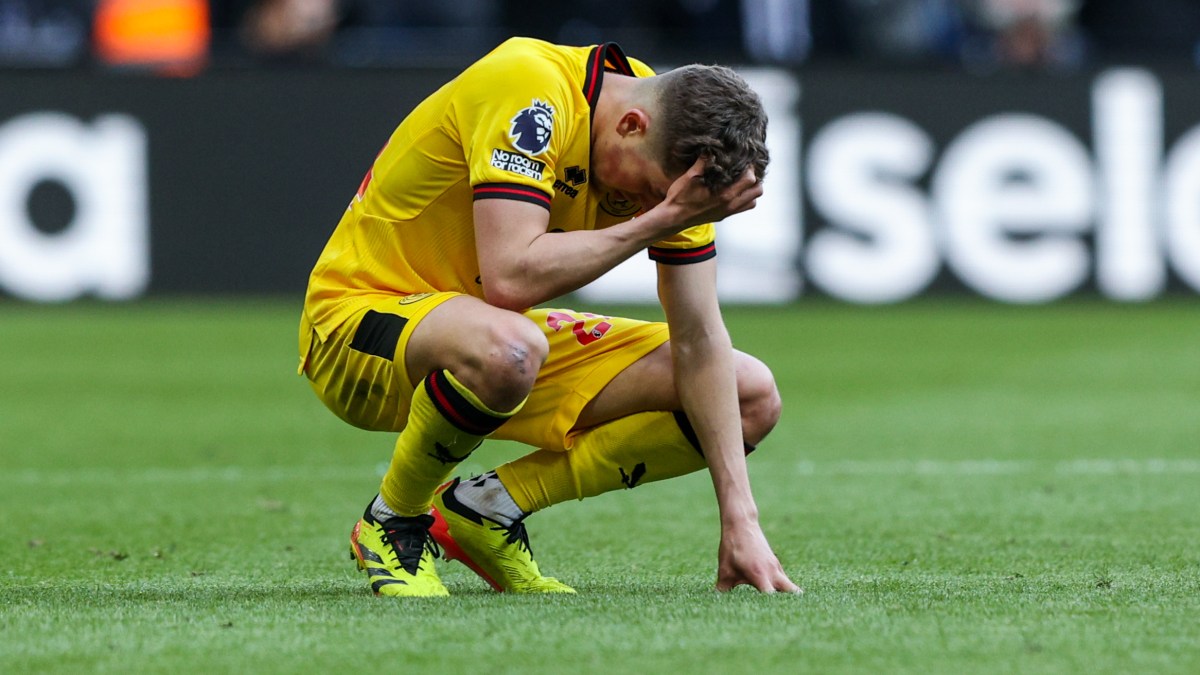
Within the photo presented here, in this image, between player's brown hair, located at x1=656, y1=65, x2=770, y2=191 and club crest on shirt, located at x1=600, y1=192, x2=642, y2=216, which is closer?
player's brown hair, located at x1=656, y1=65, x2=770, y2=191

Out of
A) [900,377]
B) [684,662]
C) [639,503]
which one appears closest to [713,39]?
[900,377]

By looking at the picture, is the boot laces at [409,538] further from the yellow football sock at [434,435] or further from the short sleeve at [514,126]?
the short sleeve at [514,126]

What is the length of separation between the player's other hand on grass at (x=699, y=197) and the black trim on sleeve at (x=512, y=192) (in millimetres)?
247

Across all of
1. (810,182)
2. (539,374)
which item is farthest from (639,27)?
(539,374)

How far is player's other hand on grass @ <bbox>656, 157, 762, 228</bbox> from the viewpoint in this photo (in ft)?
11.1

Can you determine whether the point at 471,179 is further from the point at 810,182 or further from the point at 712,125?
the point at 810,182

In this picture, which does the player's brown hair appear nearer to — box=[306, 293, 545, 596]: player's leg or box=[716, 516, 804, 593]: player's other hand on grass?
box=[306, 293, 545, 596]: player's leg

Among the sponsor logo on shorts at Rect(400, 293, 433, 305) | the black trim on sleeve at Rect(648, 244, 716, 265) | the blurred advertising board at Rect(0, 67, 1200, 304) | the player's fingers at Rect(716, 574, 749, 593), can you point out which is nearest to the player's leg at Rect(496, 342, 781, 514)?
the black trim on sleeve at Rect(648, 244, 716, 265)

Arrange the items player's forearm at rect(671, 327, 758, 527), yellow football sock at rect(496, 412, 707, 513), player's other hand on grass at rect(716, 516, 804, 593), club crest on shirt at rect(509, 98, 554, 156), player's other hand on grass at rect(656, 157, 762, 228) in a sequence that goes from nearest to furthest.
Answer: player's other hand on grass at rect(656, 157, 762, 228) → club crest on shirt at rect(509, 98, 554, 156) → player's other hand on grass at rect(716, 516, 804, 593) → player's forearm at rect(671, 327, 758, 527) → yellow football sock at rect(496, 412, 707, 513)

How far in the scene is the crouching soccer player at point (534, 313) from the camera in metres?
3.46

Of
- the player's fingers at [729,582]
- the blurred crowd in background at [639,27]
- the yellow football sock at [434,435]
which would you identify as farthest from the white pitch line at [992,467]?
the blurred crowd in background at [639,27]

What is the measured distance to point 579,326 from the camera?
13.1ft

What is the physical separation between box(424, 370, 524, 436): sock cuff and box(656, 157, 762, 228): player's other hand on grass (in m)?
0.50

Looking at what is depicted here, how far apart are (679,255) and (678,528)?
1248 millimetres
